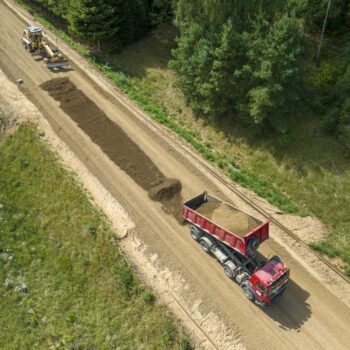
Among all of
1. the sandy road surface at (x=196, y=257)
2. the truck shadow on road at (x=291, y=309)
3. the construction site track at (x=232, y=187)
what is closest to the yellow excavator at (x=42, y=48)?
the sandy road surface at (x=196, y=257)

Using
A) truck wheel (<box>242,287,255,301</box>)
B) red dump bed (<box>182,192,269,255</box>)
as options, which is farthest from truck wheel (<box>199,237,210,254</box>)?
truck wheel (<box>242,287,255,301</box>)

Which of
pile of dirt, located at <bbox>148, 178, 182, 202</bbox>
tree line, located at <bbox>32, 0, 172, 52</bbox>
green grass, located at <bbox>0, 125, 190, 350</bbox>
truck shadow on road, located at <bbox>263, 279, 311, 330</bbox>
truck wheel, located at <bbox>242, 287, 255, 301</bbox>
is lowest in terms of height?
green grass, located at <bbox>0, 125, 190, 350</bbox>

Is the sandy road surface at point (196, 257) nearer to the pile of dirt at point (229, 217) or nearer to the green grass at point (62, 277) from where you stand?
the green grass at point (62, 277)

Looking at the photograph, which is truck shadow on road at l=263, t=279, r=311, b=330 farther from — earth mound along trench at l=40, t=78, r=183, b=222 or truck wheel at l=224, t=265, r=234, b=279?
earth mound along trench at l=40, t=78, r=183, b=222

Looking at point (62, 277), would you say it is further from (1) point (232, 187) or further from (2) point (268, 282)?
(1) point (232, 187)

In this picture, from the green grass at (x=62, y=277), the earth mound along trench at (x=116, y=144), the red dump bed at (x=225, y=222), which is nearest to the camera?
the red dump bed at (x=225, y=222)

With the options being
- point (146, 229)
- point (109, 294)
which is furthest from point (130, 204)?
point (109, 294)

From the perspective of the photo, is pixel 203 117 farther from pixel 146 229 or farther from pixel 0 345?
pixel 0 345
